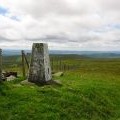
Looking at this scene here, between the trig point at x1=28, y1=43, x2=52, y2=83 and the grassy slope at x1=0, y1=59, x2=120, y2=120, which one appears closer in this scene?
the grassy slope at x1=0, y1=59, x2=120, y2=120

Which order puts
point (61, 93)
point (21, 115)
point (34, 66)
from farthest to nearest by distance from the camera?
1. point (34, 66)
2. point (61, 93)
3. point (21, 115)

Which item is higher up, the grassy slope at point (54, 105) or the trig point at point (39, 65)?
the trig point at point (39, 65)

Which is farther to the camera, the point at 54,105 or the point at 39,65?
the point at 39,65

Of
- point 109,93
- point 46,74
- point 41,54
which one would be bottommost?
point 109,93

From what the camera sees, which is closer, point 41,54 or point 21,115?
point 21,115

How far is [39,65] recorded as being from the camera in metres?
22.2

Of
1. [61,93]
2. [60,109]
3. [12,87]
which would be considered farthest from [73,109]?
[12,87]

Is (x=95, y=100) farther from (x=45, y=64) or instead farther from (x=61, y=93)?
(x=45, y=64)

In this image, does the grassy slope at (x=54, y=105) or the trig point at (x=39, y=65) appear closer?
the grassy slope at (x=54, y=105)

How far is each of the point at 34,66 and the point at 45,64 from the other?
2.62 ft

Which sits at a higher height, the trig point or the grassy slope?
the trig point

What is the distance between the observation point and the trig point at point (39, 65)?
72.6 feet

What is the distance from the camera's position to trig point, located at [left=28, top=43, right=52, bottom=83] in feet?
72.6

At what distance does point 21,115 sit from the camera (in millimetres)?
14680
